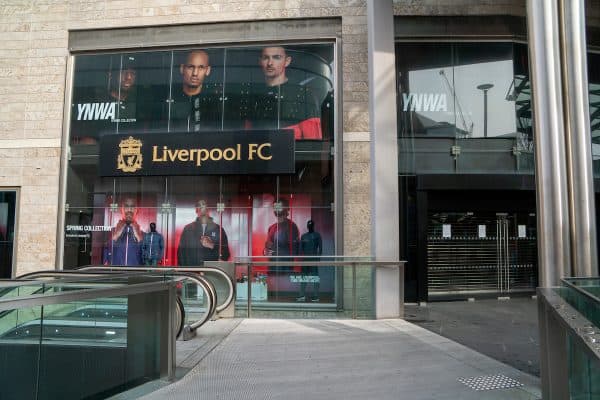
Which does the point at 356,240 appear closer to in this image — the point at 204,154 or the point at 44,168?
the point at 204,154

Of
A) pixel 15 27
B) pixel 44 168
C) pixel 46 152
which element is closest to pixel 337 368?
pixel 44 168

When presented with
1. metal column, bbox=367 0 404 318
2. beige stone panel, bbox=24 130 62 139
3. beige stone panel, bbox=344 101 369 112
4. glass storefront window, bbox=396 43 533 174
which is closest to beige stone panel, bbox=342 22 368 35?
glass storefront window, bbox=396 43 533 174

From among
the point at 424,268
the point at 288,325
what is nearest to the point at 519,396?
the point at 288,325

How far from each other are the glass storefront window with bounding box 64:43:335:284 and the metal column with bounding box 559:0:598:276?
782 cm

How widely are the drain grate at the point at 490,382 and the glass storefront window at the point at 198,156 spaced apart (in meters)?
7.32

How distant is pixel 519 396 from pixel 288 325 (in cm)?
474

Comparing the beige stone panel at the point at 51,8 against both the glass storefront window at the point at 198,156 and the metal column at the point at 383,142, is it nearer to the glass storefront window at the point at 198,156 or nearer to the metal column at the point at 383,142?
the glass storefront window at the point at 198,156

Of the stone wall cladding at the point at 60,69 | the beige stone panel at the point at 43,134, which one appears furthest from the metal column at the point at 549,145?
the beige stone panel at the point at 43,134

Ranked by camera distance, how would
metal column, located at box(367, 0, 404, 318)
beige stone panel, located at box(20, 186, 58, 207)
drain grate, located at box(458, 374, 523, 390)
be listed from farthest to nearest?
beige stone panel, located at box(20, 186, 58, 207), metal column, located at box(367, 0, 404, 318), drain grate, located at box(458, 374, 523, 390)

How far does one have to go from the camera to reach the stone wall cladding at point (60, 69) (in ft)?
41.8

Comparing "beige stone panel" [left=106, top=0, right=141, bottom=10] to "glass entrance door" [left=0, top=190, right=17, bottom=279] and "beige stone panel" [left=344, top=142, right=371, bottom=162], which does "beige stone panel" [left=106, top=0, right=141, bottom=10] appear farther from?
"beige stone panel" [left=344, top=142, right=371, bottom=162]

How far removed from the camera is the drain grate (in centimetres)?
503

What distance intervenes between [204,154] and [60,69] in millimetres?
4862

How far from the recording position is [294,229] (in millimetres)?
12789
